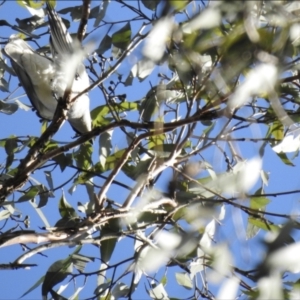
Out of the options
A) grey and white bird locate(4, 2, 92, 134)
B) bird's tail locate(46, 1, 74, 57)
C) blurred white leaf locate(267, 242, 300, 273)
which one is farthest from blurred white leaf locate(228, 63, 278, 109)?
grey and white bird locate(4, 2, 92, 134)

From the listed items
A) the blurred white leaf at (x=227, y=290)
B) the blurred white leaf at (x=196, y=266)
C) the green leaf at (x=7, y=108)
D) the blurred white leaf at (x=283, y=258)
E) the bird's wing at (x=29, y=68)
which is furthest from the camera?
the bird's wing at (x=29, y=68)

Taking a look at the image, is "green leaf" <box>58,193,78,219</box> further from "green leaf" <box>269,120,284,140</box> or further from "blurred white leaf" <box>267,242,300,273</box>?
"blurred white leaf" <box>267,242,300,273</box>

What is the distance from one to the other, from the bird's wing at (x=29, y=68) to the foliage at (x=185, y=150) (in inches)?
4.4

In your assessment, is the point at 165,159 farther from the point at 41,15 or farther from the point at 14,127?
the point at 14,127

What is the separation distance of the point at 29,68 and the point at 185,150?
0.61 meters

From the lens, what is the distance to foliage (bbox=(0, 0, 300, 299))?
2.44 feet

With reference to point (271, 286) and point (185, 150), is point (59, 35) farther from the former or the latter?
point (271, 286)

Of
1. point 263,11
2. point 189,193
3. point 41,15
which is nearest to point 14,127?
point 41,15

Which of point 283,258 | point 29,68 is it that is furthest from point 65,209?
point 283,258

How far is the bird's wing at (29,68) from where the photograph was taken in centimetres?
172

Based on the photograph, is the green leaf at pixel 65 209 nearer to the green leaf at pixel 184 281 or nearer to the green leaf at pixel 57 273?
the green leaf at pixel 57 273

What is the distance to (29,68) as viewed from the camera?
1.91 metres

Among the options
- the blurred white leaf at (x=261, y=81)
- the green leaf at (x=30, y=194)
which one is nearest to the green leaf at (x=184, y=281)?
the green leaf at (x=30, y=194)

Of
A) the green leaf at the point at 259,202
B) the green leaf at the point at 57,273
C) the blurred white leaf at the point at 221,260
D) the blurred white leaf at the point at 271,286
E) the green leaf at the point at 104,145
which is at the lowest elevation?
the blurred white leaf at the point at 271,286
